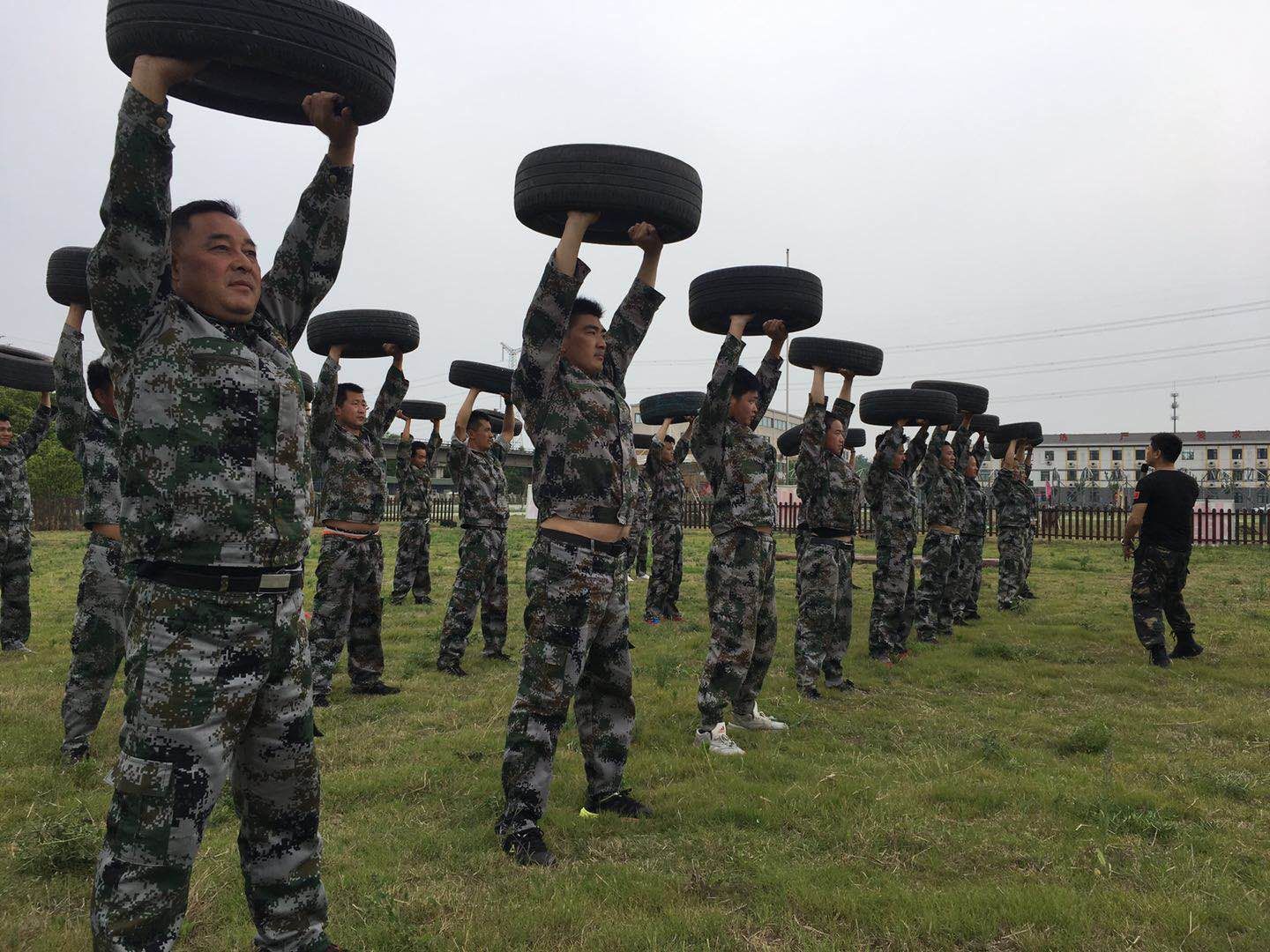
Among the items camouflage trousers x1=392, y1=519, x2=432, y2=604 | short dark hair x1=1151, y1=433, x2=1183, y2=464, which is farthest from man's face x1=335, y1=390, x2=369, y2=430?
short dark hair x1=1151, y1=433, x2=1183, y2=464

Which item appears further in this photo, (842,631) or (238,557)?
(842,631)

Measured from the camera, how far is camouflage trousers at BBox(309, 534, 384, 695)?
6648 millimetres

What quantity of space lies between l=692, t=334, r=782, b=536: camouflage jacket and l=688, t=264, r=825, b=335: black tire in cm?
39

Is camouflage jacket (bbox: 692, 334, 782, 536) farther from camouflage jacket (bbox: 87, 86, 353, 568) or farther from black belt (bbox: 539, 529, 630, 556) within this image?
camouflage jacket (bbox: 87, 86, 353, 568)

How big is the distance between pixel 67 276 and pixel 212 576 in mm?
3619

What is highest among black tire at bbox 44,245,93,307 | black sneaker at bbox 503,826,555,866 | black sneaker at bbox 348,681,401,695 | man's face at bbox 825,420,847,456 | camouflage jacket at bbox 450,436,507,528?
black tire at bbox 44,245,93,307

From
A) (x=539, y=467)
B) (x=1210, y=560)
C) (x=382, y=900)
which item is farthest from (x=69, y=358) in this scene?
A: (x=1210, y=560)

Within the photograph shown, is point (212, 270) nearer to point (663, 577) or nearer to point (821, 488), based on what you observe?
point (821, 488)

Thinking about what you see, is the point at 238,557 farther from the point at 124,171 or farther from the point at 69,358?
the point at 69,358

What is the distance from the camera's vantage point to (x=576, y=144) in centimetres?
364

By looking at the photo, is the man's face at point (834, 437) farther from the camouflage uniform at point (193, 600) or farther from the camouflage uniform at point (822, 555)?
the camouflage uniform at point (193, 600)

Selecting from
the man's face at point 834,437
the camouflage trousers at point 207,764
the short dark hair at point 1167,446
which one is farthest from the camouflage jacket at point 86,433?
the short dark hair at point 1167,446

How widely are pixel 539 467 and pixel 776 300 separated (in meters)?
2.23

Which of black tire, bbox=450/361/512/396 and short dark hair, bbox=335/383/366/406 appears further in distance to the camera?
black tire, bbox=450/361/512/396
